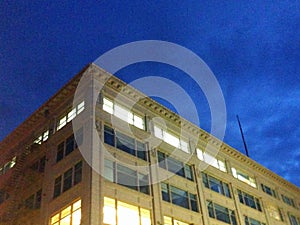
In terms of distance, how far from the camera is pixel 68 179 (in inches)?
1049

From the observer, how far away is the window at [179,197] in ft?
98.7

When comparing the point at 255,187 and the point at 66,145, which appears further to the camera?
the point at 255,187

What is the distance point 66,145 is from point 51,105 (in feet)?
19.3

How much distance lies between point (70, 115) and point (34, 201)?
7.93 metres

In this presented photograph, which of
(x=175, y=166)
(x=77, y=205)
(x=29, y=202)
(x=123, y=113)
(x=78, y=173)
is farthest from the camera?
(x=175, y=166)

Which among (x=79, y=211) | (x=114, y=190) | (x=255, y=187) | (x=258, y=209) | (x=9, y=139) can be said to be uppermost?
(x=9, y=139)

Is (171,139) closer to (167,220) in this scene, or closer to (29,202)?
(167,220)

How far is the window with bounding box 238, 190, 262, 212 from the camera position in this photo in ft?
133

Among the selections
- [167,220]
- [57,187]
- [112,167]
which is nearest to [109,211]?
[112,167]

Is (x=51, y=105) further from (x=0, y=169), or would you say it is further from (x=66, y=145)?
(x=0, y=169)

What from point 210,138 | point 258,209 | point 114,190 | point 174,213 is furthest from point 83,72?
point 258,209

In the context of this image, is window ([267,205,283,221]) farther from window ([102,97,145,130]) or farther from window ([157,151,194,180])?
window ([102,97,145,130])

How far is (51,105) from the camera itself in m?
32.8

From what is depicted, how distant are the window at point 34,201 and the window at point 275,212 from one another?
2986 cm
